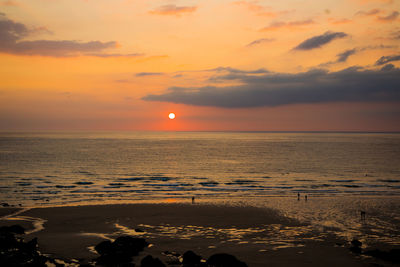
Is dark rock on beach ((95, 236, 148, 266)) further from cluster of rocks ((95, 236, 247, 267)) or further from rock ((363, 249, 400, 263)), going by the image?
rock ((363, 249, 400, 263))

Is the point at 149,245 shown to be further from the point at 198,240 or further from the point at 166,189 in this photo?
the point at 166,189

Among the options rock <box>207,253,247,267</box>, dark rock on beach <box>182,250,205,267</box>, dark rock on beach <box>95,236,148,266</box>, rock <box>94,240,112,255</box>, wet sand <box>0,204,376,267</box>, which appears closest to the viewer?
rock <box>207,253,247,267</box>

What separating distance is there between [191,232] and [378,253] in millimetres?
13659

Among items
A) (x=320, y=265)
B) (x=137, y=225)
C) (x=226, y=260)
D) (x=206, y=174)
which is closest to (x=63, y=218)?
(x=137, y=225)

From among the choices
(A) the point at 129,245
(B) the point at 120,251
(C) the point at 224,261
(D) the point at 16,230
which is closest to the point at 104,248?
(B) the point at 120,251

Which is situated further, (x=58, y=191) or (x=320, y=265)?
(x=58, y=191)

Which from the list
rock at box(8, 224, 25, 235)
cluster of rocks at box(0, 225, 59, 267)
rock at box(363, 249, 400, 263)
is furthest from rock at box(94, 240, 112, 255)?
rock at box(363, 249, 400, 263)

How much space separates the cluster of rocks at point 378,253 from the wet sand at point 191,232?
0.62 metres

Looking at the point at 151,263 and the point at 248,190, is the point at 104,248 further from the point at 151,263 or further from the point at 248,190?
the point at 248,190

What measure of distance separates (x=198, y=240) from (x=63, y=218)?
48.9 ft

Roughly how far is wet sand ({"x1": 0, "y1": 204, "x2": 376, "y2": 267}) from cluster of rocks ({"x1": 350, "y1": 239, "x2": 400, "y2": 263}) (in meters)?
0.62

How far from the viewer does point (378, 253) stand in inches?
850

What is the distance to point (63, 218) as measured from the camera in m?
32.5

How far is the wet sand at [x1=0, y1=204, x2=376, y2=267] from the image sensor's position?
22047mm
